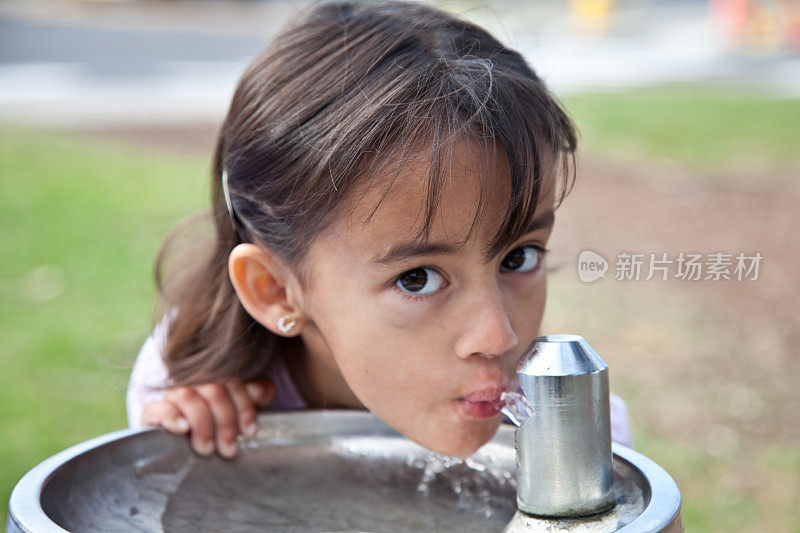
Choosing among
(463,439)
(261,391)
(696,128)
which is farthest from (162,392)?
(696,128)

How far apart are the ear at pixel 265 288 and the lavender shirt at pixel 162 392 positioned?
150 mm

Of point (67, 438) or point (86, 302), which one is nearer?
point (67, 438)

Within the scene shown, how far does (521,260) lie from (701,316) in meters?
1.86

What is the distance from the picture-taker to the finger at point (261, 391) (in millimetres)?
1088

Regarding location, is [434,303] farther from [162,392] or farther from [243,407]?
[162,392]

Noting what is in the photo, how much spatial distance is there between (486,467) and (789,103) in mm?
4998

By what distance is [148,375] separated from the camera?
1232 millimetres

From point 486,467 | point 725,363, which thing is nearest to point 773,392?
point 725,363

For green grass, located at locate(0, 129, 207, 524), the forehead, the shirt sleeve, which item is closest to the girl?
the forehead

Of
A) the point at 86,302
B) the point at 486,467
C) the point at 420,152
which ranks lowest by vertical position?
the point at 86,302

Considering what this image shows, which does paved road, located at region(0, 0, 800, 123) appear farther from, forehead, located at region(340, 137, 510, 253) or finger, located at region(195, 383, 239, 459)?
forehead, located at region(340, 137, 510, 253)

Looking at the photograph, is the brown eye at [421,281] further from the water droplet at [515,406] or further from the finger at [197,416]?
the finger at [197,416]

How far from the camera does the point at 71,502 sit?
79cm

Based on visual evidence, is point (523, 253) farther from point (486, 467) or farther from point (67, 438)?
point (67, 438)
